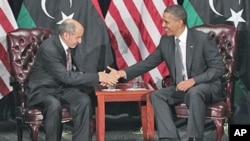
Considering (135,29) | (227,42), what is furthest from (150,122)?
(135,29)

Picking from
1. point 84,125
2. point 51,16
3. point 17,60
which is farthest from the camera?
point 51,16

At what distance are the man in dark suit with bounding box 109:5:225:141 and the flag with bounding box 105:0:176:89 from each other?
0.90m

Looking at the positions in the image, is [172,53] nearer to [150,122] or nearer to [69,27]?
[150,122]

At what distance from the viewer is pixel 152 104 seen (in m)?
6.46

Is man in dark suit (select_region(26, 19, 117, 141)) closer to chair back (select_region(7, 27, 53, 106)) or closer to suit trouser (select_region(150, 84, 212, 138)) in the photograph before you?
chair back (select_region(7, 27, 53, 106))

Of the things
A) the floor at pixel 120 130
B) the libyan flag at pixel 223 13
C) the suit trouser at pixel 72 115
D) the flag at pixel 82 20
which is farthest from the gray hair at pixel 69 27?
the libyan flag at pixel 223 13

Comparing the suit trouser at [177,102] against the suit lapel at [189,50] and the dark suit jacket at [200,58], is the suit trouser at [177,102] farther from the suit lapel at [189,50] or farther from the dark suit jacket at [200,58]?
the suit lapel at [189,50]

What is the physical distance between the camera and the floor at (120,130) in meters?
7.35

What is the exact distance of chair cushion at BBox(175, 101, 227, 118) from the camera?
21.0 feet

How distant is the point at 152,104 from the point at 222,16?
1786 mm

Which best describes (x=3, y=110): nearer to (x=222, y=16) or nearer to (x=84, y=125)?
(x=84, y=125)

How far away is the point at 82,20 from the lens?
7582 millimetres

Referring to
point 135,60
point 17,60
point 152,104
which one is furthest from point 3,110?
point 152,104

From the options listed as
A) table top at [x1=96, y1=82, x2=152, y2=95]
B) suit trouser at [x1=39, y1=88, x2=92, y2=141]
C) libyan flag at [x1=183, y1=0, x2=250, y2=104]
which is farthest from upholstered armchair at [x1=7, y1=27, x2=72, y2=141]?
libyan flag at [x1=183, y1=0, x2=250, y2=104]
